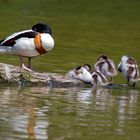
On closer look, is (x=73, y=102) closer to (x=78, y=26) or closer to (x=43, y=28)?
(x=43, y=28)

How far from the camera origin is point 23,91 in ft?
42.6

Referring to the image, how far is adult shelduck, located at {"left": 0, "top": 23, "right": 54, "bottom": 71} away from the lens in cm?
1402

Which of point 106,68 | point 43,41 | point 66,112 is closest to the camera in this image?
point 66,112

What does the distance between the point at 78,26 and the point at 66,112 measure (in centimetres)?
1613

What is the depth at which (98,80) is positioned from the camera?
14305 mm

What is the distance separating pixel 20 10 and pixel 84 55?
13.5m

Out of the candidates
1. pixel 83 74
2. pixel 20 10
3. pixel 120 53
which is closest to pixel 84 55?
pixel 120 53

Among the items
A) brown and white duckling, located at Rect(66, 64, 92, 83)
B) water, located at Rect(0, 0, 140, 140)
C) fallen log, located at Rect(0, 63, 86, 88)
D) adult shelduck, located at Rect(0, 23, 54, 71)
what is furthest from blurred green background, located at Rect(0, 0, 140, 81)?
fallen log, located at Rect(0, 63, 86, 88)

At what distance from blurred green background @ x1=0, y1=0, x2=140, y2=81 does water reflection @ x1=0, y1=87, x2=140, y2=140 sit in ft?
8.47

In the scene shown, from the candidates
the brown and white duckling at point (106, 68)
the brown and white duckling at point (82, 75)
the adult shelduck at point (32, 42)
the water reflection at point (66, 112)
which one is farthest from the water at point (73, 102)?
the adult shelduck at point (32, 42)

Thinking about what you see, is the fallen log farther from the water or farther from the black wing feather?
the black wing feather

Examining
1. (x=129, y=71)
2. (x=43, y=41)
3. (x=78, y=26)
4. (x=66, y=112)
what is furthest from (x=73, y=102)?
(x=78, y=26)

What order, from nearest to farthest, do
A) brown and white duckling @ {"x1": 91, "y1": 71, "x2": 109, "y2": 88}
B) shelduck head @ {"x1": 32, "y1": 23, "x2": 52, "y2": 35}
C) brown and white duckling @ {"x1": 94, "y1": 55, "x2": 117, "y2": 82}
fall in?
shelduck head @ {"x1": 32, "y1": 23, "x2": 52, "y2": 35}, brown and white duckling @ {"x1": 91, "y1": 71, "x2": 109, "y2": 88}, brown and white duckling @ {"x1": 94, "y1": 55, "x2": 117, "y2": 82}

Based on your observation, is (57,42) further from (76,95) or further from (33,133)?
(33,133)
